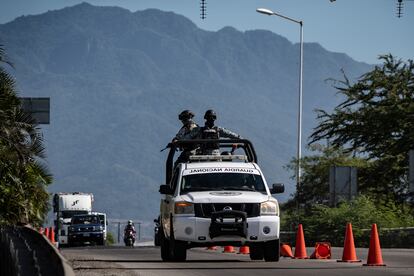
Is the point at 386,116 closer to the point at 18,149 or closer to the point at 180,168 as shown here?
the point at 18,149

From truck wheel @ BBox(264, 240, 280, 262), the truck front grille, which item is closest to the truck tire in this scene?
the truck front grille

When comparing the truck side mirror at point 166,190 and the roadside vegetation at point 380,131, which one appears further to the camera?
the roadside vegetation at point 380,131

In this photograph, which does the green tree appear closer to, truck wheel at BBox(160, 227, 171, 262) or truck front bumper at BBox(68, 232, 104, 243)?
truck front bumper at BBox(68, 232, 104, 243)

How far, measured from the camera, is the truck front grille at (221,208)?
23609 millimetres

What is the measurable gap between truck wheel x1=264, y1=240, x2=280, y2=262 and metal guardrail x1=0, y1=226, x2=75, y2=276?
3898 mm

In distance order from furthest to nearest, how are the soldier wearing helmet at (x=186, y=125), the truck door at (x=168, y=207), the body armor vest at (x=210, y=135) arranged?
1. the soldier wearing helmet at (x=186, y=125)
2. the body armor vest at (x=210, y=135)
3. the truck door at (x=168, y=207)

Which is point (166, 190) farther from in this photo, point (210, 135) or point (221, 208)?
point (210, 135)

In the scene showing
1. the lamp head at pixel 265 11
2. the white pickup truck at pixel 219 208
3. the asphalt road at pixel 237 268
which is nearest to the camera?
the asphalt road at pixel 237 268

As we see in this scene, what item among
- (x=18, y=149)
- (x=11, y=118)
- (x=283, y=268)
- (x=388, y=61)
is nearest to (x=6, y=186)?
(x=11, y=118)

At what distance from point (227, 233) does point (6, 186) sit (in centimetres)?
1943

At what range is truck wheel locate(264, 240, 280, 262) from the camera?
→ 2427 cm

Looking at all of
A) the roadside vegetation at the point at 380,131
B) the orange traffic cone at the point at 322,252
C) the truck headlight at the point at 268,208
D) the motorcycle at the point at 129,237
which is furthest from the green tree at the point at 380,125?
the truck headlight at the point at 268,208

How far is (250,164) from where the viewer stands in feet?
82.4

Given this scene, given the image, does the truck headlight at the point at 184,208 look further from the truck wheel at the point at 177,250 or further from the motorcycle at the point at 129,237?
the motorcycle at the point at 129,237
